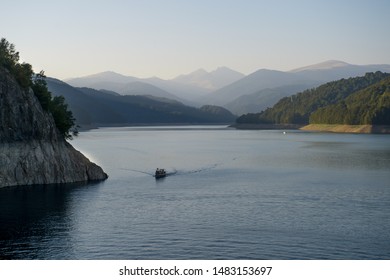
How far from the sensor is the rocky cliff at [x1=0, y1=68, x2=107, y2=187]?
91.7 meters

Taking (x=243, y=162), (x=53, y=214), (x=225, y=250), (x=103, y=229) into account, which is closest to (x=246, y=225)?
(x=225, y=250)

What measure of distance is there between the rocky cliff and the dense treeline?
3399 mm

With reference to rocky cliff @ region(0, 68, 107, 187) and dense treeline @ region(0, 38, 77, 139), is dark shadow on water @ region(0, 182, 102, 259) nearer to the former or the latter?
rocky cliff @ region(0, 68, 107, 187)

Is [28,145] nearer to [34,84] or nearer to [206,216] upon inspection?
[34,84]

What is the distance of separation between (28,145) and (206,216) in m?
38.6

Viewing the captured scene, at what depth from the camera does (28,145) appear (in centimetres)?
9431

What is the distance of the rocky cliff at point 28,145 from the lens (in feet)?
301

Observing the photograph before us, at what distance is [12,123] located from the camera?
308ft

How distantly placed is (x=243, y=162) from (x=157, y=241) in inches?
3703

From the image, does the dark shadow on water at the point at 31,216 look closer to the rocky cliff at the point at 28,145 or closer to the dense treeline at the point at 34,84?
the rocky cliff at the point at 28,145

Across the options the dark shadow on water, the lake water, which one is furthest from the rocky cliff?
the lake water

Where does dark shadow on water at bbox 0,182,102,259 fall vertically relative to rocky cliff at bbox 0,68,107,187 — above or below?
below

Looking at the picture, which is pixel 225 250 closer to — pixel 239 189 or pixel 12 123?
pixel 239 189

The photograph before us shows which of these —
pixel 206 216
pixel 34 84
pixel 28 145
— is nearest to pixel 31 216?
pixel 206 216
